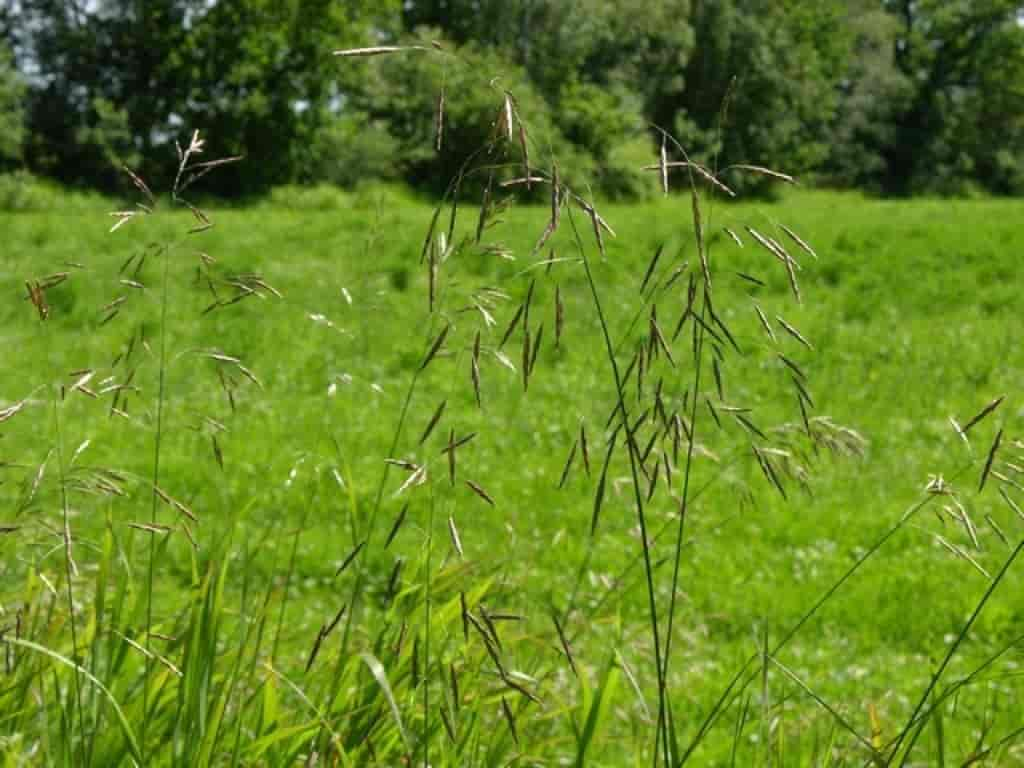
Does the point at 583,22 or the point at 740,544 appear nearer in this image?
the point at 740,544

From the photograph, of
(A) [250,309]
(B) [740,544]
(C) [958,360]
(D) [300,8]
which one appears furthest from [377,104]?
(B) [740,544]

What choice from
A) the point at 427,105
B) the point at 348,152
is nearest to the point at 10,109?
the point at 348,152

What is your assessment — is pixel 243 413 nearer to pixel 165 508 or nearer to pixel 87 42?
pixel 165 508

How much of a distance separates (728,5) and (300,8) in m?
17.9

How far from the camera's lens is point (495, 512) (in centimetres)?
698

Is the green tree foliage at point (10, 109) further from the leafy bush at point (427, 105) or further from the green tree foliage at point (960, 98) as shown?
the green tree foliage at point (960, 98)

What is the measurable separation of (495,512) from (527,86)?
87.0ft

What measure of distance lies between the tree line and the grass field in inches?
415

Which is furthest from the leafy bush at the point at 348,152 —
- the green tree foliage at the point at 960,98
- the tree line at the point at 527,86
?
the green tree foliage at the point at 960,98

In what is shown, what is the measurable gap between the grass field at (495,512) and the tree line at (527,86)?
10.5 metres

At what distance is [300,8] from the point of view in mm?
29688

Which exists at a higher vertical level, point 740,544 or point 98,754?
point 98,754

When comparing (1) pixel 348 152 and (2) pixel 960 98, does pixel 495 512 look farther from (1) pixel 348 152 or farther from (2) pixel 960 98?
(2) pixel 960 98

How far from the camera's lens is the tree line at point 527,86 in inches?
1144
